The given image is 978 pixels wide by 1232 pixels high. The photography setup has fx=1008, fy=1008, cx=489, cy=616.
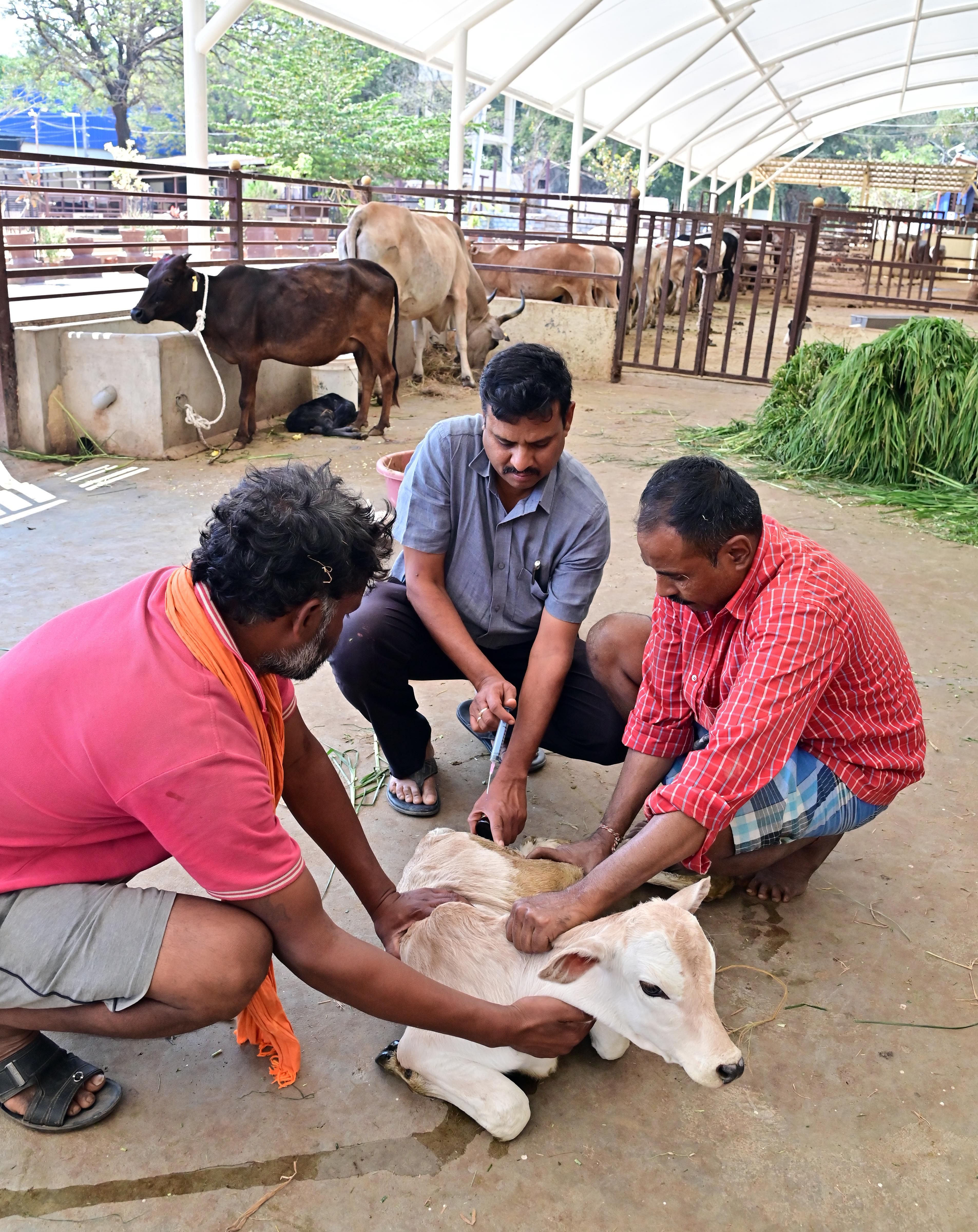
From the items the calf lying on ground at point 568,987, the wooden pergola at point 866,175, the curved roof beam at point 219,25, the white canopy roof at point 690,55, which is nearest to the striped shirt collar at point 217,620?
the calf lying on ground at point 568,987

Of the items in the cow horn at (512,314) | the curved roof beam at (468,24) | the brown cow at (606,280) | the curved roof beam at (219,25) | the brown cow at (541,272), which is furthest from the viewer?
the curved roof beam at (468,24)

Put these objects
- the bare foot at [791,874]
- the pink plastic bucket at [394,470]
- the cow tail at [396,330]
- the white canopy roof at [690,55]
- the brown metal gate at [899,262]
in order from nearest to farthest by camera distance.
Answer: the bare foot at [791,874] < the pink plastic bucket at [394,470] < the cow tail at [396,330] < the brown metal gate at [899,262] < the white canopy roof at [690,55]

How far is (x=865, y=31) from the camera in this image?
20.4 metres

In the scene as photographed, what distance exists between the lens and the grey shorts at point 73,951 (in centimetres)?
171

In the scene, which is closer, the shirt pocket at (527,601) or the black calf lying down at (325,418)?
the shirt pocket at (527,601)

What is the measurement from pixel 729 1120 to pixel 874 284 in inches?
785

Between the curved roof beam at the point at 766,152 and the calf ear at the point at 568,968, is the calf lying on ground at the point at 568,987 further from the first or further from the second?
the curved roof beam at the point at 766,152

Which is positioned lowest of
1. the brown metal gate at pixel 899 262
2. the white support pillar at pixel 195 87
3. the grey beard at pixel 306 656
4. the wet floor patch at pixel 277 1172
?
the wet floor patch at pixel 277 1172

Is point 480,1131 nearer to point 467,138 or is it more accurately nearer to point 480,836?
point 480,836

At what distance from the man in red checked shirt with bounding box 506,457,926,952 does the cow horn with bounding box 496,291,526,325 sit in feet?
28.6

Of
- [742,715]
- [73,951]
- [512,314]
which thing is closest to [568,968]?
[742,715]

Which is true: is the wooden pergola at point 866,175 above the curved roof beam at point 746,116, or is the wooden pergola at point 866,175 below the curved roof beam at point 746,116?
below

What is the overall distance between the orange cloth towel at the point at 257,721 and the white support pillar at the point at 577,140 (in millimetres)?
19869

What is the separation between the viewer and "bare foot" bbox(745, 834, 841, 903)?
2602mm
